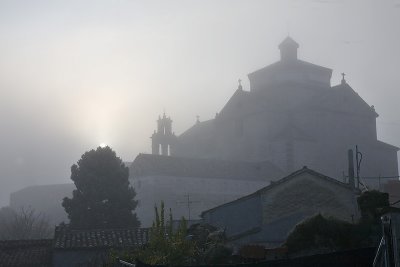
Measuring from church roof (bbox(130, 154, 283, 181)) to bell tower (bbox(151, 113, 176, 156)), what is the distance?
16.0m

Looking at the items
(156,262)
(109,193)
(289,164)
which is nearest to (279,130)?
(289,164)

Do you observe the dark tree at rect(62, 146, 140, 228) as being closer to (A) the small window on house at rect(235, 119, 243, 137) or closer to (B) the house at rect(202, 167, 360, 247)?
(B) the house at rect(202, 167, 360, 247)

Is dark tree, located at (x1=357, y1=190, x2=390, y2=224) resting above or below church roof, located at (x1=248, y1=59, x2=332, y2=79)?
below

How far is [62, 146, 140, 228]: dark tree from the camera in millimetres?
39094

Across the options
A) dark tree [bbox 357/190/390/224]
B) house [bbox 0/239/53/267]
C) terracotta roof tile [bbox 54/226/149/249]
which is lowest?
house [bbox 0/239/53/267]

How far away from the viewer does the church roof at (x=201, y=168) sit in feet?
172

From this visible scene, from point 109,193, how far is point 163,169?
12211mm

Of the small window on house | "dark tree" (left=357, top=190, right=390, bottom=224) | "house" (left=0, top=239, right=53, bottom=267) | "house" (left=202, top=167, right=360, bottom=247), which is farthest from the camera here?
the small window on house

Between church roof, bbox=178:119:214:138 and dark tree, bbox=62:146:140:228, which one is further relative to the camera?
church roof, bbox=178:119:214:138

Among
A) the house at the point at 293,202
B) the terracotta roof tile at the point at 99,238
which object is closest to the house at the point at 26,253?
the terracotta roof tile at the point at 99,238

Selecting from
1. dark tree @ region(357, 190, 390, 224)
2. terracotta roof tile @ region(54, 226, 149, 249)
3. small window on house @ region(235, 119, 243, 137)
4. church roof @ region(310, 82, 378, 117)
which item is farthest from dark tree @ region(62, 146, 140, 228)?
dark tree @ region(357, 190, 390, 224)

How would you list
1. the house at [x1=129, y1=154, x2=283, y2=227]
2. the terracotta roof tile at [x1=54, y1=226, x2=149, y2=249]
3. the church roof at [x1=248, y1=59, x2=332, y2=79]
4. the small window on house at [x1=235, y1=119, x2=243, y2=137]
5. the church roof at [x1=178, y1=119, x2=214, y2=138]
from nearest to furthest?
the terracotta roof tile at [x1=54, y1=226, x2=149, y2=249] → the house at [x1=129, y1=154, x2=283, y2=227] → the small window on house at [x1=235, y1=119, x2=243, y2=137] → the church roof at [x1=248, y1=59, x2=332, y2=79] → the church roof at [x1=178, y1=119, x2=214, y2=138]

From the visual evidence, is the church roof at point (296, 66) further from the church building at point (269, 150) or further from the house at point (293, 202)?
the house at point (293, 202)

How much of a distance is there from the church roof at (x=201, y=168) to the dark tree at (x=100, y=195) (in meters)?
10.1
